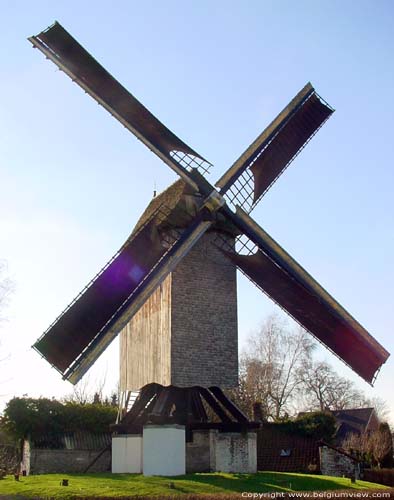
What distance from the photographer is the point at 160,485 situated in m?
16.8

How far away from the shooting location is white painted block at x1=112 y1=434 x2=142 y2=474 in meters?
20.4

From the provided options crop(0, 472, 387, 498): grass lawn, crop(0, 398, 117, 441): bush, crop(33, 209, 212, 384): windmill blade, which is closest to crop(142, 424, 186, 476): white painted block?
crop(0, 472, 387, 498): grass lawn

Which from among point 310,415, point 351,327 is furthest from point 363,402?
point 351,327

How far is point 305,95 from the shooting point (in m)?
21.8

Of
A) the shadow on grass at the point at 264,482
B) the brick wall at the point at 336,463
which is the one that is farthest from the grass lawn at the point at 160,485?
the brick wall at the point at 336,463

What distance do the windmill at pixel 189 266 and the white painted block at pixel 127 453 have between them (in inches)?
68.5

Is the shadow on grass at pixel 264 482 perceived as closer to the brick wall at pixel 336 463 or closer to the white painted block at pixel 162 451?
the white painted block at pixel 162 451

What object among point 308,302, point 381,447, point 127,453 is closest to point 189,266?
point 308,302

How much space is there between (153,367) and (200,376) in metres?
1.49

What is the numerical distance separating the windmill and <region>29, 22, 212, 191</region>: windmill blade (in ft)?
0.09

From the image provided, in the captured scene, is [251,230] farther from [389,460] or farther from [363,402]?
[363,402]

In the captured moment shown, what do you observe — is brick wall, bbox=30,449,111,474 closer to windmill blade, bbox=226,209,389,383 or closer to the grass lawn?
the grass lawn

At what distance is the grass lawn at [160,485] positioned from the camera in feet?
51.9

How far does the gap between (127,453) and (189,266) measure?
19.5 ft
